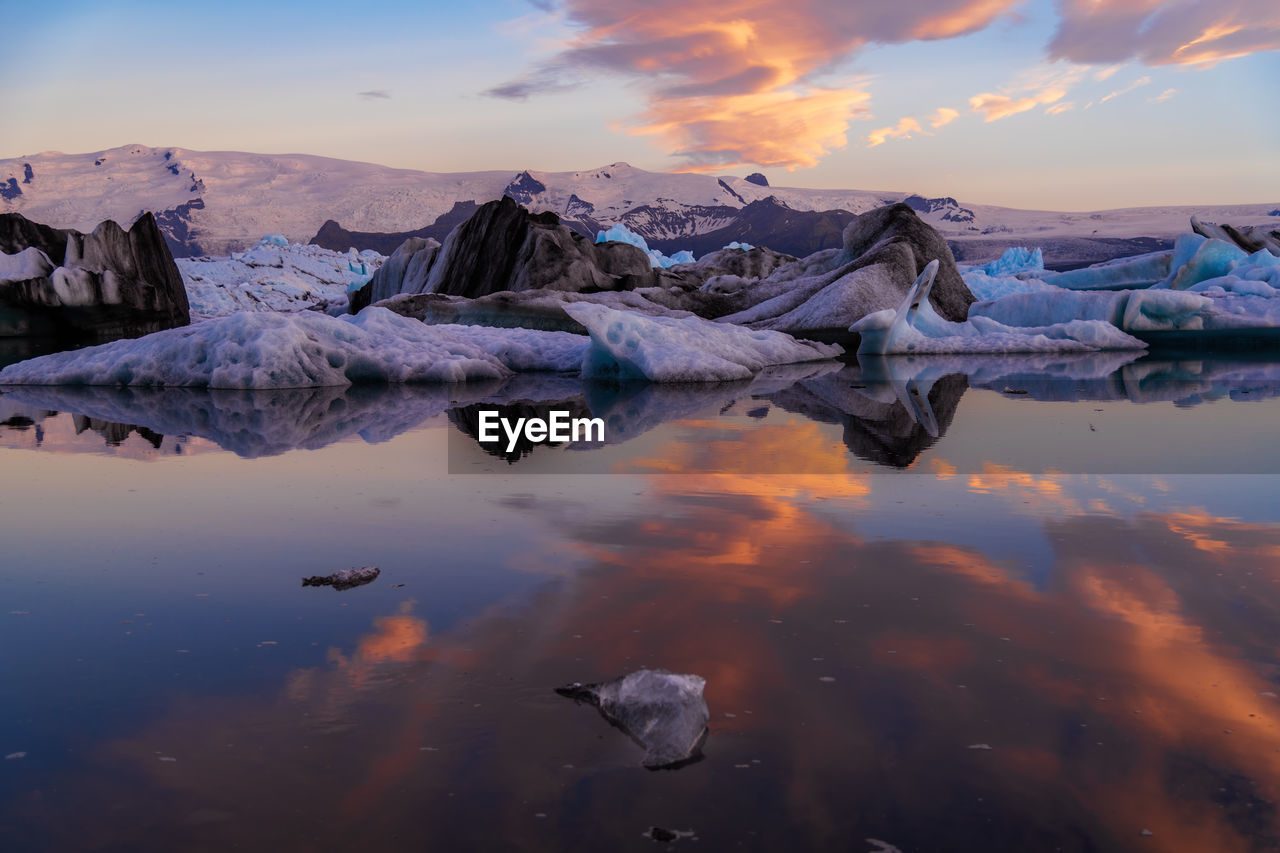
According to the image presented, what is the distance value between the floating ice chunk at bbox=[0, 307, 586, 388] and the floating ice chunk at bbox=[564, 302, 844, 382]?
1.79 m

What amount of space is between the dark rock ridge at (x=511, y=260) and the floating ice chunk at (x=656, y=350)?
10847mm

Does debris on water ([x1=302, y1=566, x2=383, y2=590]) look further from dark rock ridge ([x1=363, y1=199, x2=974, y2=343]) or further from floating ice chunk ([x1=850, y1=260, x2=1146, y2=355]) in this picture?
dark rock ridge ([x1=363, y1=199, x2=974, y2=343])

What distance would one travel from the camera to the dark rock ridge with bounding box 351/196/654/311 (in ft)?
83.6

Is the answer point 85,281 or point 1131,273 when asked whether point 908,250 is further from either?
point 85,281

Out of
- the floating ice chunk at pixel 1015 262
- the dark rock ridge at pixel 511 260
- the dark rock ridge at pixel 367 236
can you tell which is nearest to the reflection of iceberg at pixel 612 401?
the dark rock ridge at pixel 511 260

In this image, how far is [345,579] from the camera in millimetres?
3203

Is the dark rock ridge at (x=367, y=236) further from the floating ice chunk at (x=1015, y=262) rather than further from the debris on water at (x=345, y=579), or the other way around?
the debris on water at (x=345, y=579)

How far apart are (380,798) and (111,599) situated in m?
1.78

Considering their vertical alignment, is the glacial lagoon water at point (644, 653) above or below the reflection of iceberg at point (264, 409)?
Answer: above

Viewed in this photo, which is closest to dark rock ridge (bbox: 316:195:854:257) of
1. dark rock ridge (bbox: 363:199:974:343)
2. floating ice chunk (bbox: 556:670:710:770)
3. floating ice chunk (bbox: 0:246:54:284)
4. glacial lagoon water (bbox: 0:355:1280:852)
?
dark rock ridge (bbox: 363:199:974:343)

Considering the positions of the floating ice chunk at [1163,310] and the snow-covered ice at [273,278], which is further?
the snow-covered ice at [273,278]

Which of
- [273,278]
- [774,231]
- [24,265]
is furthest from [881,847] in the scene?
[774,231]

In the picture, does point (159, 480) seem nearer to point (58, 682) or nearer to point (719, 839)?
point (58, 682)

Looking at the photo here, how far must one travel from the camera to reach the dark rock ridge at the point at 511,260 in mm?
25484
